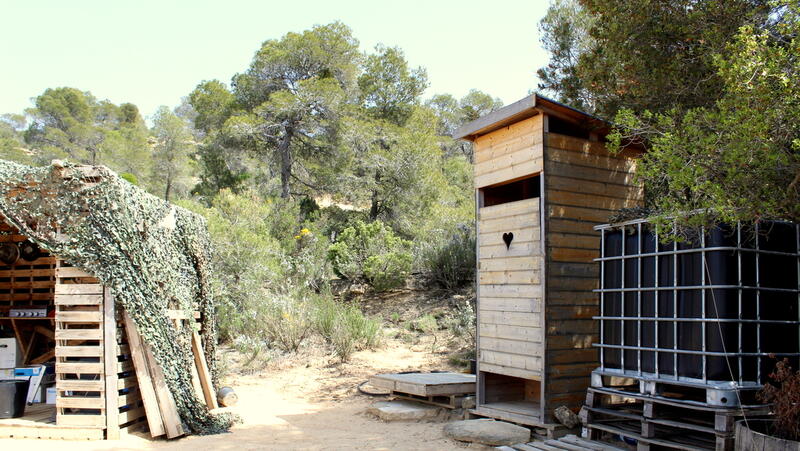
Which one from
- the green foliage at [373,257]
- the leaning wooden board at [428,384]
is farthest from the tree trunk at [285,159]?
the leaning wooden board at [428,384]

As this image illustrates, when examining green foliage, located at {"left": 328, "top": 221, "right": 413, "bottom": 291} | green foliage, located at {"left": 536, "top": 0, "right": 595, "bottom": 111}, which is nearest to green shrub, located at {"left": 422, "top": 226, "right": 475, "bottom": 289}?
green foliage, located at {"left": 328, "top": 221, "right": 413, "bottom": 291}

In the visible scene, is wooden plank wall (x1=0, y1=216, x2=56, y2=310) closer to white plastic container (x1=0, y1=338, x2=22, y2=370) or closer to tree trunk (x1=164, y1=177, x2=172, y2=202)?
white plastic container (x1=0, y1=338, x2=22, y2=370)

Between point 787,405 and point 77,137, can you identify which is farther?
point 77,137

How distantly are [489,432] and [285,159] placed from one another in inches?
685

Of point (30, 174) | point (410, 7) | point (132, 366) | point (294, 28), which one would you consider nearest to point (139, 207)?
point (30, 174)

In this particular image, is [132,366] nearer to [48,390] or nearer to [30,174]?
[48,390]

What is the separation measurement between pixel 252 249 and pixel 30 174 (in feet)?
25.5

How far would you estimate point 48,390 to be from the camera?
7.94 m

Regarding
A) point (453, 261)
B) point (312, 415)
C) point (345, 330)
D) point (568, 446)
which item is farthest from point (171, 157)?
point (568, 446)

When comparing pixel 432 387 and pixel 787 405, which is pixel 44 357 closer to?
pixel 432 387

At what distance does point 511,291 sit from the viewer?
7070 millimetres

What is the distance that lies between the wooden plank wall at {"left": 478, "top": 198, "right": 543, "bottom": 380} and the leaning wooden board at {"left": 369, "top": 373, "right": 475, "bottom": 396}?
0.82 m

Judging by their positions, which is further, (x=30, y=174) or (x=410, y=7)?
(x=410, y=7)

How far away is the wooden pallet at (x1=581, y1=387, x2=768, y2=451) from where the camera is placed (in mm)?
4465
